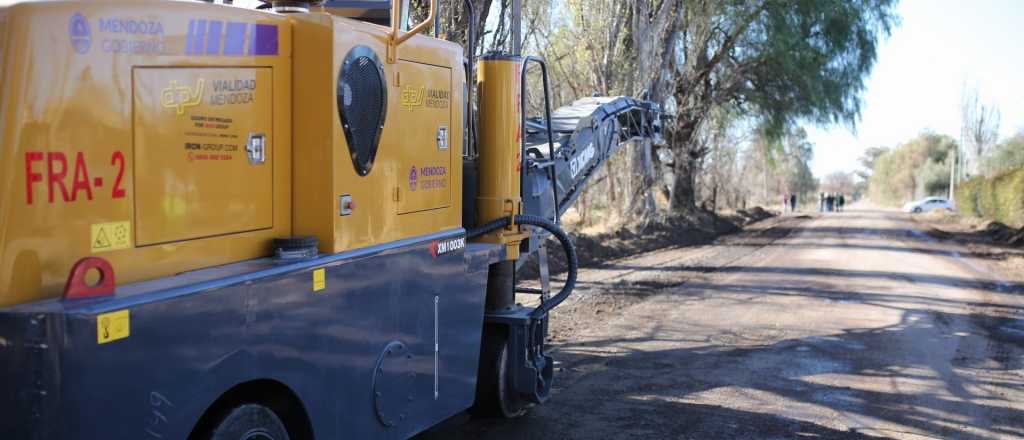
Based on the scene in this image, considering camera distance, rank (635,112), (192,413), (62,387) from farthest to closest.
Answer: (635,112), (192,413), (62,387)

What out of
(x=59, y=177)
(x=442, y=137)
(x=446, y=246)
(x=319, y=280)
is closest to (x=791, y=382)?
(x=446, y=246)

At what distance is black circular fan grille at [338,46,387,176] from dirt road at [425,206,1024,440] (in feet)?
8.65

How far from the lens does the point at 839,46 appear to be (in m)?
30.8

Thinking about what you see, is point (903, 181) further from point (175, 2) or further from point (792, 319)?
point (175, 2)

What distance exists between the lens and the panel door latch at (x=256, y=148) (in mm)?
4098

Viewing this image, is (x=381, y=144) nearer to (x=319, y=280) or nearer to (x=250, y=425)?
A: (x=319, y=280)

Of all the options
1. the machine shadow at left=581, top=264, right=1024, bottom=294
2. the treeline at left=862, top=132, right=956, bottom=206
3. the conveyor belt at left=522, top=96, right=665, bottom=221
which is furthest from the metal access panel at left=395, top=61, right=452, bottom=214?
the treeline at left=862, top=132, right=956, bottom=206

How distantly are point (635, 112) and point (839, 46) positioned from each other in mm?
23170

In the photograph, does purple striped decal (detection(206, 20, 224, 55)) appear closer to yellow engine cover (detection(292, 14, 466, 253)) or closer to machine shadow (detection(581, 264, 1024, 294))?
yellow engine cover (detection(292, 14, 466, 253))

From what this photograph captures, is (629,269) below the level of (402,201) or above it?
below

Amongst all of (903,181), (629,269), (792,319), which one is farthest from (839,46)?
(903,181)

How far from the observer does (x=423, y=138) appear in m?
5.33

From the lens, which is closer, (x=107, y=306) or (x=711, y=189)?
(x=107, y=306)

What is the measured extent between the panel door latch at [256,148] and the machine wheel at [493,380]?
116 inches
